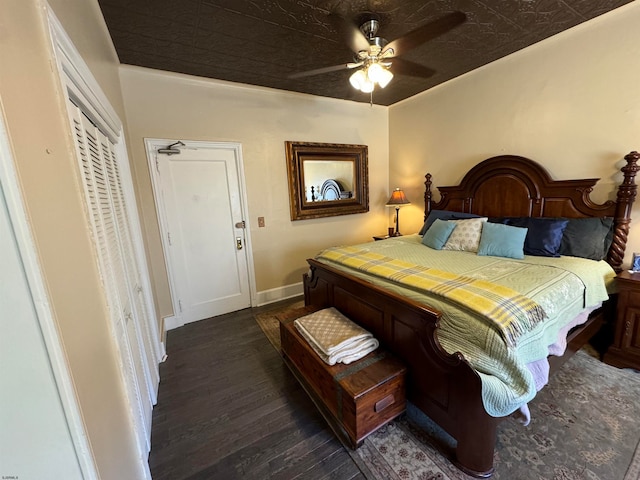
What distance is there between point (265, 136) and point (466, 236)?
2.55 meters

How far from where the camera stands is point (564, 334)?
1.70m

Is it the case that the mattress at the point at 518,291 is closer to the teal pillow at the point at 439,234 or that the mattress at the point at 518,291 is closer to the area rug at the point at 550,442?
the teal pillow at the point at 439,234

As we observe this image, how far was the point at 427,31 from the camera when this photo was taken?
80.5 inches

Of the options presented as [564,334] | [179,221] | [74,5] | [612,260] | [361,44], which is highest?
[361,44]

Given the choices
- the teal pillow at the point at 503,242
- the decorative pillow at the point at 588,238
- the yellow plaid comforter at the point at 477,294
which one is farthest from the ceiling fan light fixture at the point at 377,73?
the decorative pillow at the point at 588,238

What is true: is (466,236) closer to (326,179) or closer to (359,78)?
(359,78)

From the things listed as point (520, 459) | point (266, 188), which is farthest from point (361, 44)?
point (520, 459)

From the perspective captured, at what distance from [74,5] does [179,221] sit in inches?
76.7

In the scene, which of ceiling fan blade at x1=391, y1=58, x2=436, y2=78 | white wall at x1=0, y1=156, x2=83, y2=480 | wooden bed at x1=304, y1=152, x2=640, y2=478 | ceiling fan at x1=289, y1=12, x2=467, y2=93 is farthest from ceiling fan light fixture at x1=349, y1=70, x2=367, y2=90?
white wall at x1=0, y1=156, x2=83, y2=480

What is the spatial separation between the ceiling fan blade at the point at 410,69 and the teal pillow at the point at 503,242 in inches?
73.6

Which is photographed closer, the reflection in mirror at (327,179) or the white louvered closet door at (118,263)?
the white louvered closet door at (118,263)

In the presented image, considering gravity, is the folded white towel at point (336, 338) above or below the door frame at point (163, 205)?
below

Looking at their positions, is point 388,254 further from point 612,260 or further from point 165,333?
point 165,333

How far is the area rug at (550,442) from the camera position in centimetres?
131
